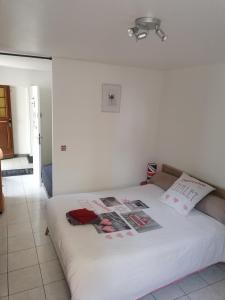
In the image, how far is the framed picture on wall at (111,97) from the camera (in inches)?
131

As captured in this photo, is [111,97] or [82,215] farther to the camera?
[111,97]

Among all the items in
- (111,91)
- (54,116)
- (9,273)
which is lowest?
(9,273)

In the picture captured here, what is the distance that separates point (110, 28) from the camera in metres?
1.67

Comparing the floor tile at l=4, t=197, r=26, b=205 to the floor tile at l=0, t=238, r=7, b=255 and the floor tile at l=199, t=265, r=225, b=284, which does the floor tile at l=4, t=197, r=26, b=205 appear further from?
the floor tile at l=199, t=265, r=225, b=284

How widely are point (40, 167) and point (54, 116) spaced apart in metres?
1.67

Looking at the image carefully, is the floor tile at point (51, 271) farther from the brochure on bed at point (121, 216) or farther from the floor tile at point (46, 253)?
the brochure on bed at point (121, 216)

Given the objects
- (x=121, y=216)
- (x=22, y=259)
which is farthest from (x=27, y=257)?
(x=121, y=216)

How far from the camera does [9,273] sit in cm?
223

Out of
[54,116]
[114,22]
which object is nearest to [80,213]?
[54,116]

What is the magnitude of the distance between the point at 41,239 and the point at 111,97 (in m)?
2.19

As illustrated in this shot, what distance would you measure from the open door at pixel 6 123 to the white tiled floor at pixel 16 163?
0.80 ft

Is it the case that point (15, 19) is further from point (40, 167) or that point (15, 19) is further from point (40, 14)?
point (40, 167)

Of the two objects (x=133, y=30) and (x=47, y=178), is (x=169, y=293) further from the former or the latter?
(x=47, y=178)

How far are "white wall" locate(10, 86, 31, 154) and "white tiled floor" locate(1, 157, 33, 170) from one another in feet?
1.04
